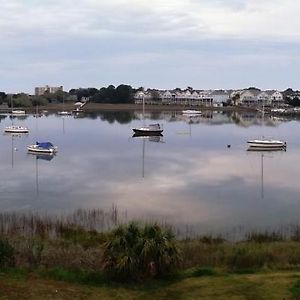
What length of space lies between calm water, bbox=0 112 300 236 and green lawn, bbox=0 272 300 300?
10.5 m

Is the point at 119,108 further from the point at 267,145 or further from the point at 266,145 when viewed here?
the point at 267,145

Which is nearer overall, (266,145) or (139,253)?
(139,253)

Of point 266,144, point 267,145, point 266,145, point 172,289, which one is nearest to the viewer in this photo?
point 172,289

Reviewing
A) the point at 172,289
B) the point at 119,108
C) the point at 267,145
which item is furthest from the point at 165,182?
the point at 119,108

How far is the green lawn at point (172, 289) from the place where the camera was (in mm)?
10620

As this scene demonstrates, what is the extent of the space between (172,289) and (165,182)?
79.9 feet

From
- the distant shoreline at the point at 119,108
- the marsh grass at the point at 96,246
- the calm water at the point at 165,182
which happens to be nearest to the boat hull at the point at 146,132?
the calm water at the point at 165,182

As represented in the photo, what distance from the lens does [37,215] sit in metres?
24.5

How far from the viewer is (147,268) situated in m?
11.8

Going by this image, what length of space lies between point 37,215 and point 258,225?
10.2m

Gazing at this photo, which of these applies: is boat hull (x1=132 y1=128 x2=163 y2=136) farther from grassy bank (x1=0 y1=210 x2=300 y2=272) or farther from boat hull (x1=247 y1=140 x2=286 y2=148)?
grassy bank (x1=0 y1=210 x2=300 y2=272)

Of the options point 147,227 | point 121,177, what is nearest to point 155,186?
point 121,177

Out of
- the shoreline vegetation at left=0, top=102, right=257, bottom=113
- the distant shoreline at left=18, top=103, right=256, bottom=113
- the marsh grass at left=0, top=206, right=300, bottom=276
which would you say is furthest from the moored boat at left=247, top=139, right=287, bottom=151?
the distant shoreline at left=18, top=103, right=256, bottom=113

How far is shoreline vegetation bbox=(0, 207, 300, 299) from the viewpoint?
1103 cm
